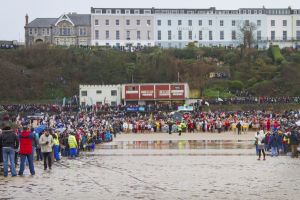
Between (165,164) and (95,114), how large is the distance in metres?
47.4

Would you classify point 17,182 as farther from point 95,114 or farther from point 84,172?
point 95,114

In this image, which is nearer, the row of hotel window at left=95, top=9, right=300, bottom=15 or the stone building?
the row of hotel window at left=95, top=9, right=300, bottom=15

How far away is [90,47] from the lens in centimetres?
11462

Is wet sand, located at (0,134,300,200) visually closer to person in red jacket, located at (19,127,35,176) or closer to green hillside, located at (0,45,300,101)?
person in red jacket, located at (19,127,35,176)

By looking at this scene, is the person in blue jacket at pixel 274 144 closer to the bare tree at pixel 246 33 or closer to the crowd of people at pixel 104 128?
the crowd of people at pixel 104 128

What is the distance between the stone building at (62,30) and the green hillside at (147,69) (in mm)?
16269

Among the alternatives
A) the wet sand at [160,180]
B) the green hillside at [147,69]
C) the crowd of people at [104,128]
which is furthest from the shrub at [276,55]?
the wet sand at [160,180]

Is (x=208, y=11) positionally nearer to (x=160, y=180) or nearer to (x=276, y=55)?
(x=276, y=55)

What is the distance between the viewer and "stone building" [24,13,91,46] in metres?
128

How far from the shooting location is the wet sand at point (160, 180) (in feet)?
53.7

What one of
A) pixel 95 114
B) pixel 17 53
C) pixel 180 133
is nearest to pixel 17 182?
pixel 180 133

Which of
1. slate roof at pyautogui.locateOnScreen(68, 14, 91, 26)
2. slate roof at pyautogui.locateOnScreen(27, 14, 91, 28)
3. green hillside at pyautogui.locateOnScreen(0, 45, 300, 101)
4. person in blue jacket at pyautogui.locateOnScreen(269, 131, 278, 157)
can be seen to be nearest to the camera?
person in blue jacket at pyautogui.locateOnScreen(269, 131, 278, 157)

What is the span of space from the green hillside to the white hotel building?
1123 cm

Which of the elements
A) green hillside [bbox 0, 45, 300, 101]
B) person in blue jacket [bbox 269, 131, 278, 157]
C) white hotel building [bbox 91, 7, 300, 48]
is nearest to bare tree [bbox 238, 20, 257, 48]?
white hotel building [bbox 91, 7, 300, 48]
